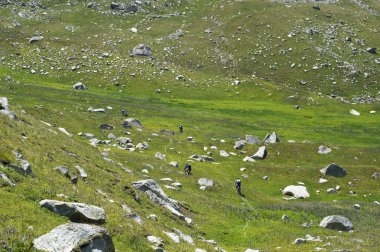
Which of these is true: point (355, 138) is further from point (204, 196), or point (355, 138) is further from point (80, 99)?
point (80, 99)

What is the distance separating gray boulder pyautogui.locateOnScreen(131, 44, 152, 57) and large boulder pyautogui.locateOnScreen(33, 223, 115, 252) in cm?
12185

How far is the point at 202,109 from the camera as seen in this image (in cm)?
10150

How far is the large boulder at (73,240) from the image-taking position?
14.4 meters

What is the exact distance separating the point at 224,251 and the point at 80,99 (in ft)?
230

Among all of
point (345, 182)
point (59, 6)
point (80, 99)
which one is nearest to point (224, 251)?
point (345, 182)

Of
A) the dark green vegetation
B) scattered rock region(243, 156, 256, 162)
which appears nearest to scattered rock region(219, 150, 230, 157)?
the dark green vegetation

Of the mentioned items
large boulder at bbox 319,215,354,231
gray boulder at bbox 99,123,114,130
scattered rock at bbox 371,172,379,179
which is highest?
large boulder at bbox 319,215,354,231

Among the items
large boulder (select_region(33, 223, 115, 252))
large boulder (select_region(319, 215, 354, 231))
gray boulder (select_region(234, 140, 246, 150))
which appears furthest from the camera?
gray boulder (select_region(234, 140, 246, 150))

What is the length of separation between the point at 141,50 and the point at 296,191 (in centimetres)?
9250

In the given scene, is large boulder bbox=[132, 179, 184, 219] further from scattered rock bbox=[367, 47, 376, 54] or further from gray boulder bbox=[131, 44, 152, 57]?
scattered rock bbox=[367, 47, 376, 54]

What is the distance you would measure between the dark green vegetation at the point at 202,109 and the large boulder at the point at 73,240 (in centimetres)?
79

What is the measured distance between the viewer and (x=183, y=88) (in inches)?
4643

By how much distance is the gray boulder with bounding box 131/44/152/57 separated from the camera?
5266 inches

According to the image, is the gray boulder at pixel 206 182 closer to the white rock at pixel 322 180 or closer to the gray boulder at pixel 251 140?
the white rock at pixel 322 180
